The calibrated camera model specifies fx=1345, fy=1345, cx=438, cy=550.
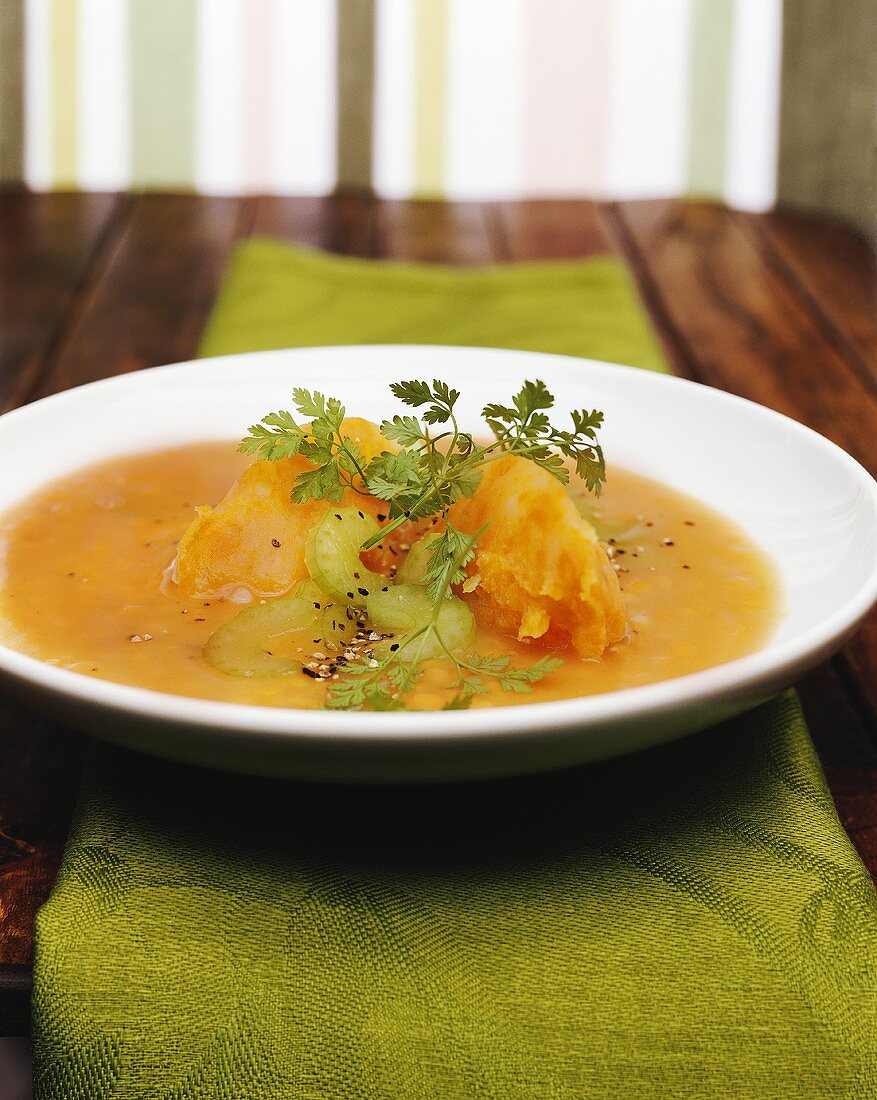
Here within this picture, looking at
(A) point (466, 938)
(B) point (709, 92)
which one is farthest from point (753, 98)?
(A) point (466, 938)

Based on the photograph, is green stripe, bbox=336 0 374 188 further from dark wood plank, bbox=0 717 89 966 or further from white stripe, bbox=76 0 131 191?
dark wood plank, bbox=0 717 89 966

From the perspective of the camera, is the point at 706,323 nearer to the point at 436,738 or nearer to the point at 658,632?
the point at 658,632

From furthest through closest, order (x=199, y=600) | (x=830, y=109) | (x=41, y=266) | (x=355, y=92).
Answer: (x=355, y=92) < (x=830, y=109) < (x=41, y=266) < (x=199, y=600)

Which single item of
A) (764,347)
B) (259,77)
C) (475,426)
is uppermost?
(259,77)

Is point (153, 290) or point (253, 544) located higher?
point (253, 544)

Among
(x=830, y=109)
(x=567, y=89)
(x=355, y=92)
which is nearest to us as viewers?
(x=830, y=109)

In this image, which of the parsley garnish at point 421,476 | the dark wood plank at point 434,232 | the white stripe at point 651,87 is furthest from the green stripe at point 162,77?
the parsley garnish at point 421,476

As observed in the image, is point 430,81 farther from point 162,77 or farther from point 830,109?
point 830,109

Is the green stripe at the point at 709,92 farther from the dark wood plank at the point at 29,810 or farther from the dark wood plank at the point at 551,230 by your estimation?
the dark wood plank at the point at 29,810
